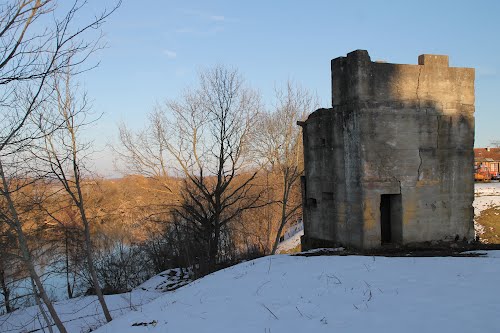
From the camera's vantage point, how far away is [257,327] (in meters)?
4.44

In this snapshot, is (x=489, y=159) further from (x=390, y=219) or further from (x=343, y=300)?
(x=343, y=300)

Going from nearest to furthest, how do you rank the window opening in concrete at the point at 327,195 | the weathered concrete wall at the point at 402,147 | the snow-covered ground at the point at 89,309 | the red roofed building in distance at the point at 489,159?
the weathered concrete wall at the point at 402,147
the window opening in concrete at the point at 327,195
the snow-covered ground at the point at 89,309
the red roofed building in distance at the point at 489,159

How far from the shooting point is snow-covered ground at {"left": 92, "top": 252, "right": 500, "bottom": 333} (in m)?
3.99

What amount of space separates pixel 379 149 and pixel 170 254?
1277cm

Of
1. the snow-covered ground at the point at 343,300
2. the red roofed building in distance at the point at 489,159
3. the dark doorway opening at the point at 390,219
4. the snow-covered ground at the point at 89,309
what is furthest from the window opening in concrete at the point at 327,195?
the red roofed building in distance at the point at 489,159

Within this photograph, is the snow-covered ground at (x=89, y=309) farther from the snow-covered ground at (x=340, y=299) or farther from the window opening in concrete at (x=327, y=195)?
the window opening in concrete at (x=327, y=195)

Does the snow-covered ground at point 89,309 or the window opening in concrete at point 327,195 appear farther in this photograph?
the snow-covered ground at point 89,309

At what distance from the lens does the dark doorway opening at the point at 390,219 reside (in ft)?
28.7

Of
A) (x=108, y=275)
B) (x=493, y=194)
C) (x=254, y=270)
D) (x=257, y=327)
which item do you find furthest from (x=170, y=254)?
(x=493, y=194)

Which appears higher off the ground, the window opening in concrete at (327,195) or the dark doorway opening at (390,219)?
the window opening in concrete at (327,195)

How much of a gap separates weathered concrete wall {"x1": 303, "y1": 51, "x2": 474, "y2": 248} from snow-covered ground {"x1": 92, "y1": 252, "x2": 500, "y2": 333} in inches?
76.2

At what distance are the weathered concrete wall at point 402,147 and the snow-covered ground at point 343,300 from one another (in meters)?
1.93

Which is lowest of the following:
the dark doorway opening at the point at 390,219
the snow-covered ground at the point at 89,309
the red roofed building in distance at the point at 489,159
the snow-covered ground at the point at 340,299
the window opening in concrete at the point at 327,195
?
the snow-covered ground at the point at 89,309

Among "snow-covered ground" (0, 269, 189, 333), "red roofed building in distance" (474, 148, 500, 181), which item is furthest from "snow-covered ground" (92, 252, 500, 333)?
"red roofed building in distance" (474, 148, 500, 181)
